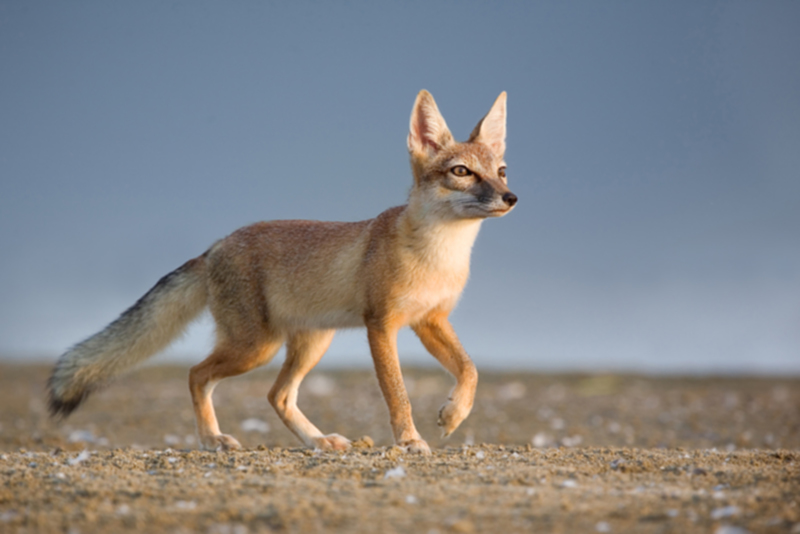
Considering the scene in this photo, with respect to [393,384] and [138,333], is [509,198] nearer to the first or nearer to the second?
[393,384]

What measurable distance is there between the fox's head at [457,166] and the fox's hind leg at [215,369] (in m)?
1.95

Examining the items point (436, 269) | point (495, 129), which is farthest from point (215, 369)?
point (495, 129)

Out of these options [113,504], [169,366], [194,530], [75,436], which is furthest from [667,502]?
[169,366]

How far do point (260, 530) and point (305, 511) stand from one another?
26 cm

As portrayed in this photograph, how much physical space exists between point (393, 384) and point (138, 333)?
2.92 meters

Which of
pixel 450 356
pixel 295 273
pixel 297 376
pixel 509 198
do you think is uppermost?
pixel 509 198

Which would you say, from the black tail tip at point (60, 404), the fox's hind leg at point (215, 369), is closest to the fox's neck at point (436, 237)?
the fox's hind leg at point (215, 369)

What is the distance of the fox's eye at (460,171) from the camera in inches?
239

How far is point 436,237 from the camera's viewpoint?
609 cm

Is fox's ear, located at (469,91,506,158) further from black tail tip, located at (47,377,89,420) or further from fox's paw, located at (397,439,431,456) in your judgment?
black tail tip, located at (47,377,89,420)

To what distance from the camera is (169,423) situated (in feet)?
36.6

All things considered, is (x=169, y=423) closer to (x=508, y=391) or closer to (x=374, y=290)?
(x=374, y=290)

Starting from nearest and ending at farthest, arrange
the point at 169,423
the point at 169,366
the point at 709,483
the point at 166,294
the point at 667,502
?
the point at 667,502 → the point at 709,483 → the point at 166,294 → the point at 169,423 → the point at 169,366

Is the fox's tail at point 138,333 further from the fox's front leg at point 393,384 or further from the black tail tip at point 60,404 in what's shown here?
the fox's front leg at point 393,384
